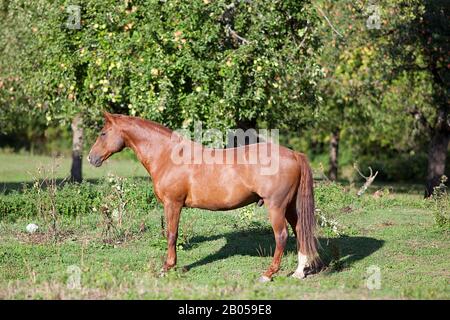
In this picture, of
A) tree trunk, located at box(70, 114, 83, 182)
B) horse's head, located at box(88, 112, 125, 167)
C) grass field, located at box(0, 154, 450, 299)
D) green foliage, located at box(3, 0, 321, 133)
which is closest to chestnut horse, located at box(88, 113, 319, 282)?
horse's head, located at box(88, 112, 125, 167)

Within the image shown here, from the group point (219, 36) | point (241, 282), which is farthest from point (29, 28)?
point (241, 282)

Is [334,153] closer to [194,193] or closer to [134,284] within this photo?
[194,193]

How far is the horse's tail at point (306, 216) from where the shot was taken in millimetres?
9648

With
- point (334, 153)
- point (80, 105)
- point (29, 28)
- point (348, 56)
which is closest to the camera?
point (80, 105)

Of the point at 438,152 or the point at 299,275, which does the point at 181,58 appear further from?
the point at 438,152

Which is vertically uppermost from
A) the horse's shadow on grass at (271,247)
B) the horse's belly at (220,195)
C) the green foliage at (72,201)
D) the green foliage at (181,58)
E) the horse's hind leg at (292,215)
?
the green foliage at (181,58)

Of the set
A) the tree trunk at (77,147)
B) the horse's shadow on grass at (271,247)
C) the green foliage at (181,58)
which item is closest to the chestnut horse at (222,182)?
the horse's shadow on grass at (271,247)

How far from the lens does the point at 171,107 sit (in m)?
14.8

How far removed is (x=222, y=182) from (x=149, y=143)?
1.22 meters

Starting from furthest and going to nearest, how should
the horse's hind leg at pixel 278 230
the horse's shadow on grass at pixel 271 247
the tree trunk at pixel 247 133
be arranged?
the tree trunk at pixel 247 133
the horse's shadow on grass at pixel 271 247
the horse's hind leg at pixel 278 230

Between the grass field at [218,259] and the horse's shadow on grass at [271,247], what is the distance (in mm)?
17

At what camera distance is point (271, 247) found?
458 inches

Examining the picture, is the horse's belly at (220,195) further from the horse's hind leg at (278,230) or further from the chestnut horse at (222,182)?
the horse's hind leg at (278,230)
